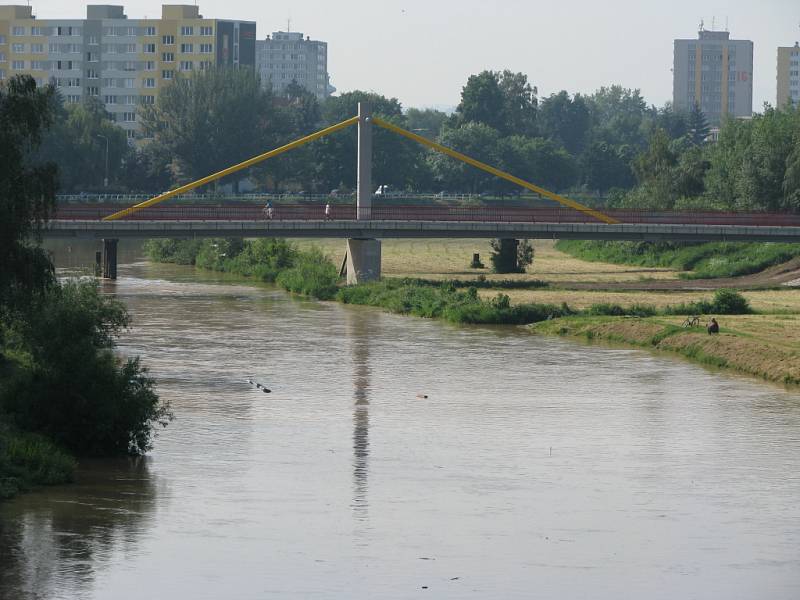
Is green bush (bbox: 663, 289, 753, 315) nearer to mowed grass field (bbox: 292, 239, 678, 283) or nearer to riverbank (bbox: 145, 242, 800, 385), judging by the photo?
riverbank (bbox: 145, 242, 800, 385)

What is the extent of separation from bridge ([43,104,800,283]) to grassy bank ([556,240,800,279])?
5.83 metres

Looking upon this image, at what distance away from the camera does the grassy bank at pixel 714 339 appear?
5531 cm

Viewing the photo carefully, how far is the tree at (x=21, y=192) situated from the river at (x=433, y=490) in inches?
196

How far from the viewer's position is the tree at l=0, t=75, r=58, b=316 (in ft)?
114

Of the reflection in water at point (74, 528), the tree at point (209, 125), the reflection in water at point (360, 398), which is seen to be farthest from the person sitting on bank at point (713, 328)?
the tree at point (209, 125)

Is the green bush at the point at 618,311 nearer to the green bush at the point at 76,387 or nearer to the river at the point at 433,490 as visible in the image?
the river at the point at 433,490

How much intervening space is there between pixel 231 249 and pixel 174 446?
72.1 m

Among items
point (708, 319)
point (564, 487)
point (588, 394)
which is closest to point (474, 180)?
point (708, 319)

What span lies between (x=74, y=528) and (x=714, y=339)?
34.4 m

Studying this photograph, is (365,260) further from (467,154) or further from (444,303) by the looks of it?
(467,154)

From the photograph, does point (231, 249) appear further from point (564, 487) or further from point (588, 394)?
point (564, 487)

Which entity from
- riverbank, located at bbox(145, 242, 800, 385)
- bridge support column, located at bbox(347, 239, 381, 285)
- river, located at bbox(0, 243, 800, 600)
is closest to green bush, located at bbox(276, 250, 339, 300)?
riverbank, located at bbox(145, 242, 800, 385)

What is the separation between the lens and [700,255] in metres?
106

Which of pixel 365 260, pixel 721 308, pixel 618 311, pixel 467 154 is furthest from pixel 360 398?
pixel 467 154
